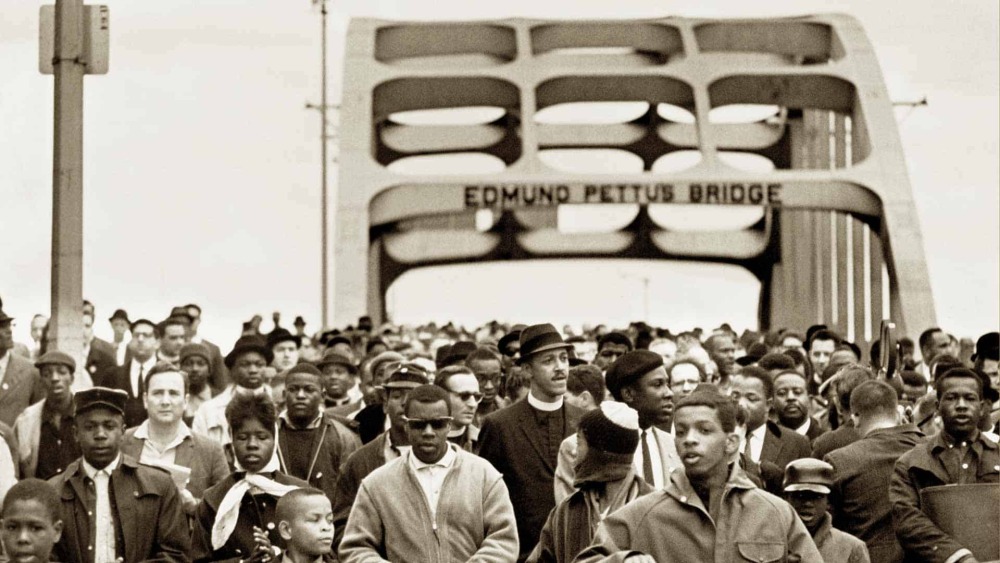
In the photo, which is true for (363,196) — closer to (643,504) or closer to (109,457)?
(109,457)

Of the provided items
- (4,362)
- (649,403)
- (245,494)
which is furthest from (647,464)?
(4,362)

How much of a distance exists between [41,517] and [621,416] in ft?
8.26

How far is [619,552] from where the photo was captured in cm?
724

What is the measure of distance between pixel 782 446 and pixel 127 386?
21.8 feet

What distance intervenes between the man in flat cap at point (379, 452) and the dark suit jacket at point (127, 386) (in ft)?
17.3

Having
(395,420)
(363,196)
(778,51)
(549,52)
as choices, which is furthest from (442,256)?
(395,420)

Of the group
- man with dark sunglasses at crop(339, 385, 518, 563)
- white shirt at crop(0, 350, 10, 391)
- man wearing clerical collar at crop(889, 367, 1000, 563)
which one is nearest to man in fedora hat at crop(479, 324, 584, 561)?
man with dark sunglasses at crop(339, 385, 518, 563)

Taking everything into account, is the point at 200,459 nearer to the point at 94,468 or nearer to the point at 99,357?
the point at 94,468

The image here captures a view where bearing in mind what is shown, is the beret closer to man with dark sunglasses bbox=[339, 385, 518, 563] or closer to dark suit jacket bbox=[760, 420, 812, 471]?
man with dark sunglasses bbox=[339, 385, 518, 563]

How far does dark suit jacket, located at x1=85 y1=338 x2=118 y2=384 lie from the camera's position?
60.9 feet

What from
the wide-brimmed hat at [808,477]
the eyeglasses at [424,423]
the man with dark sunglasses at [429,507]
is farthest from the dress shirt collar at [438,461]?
the wide-brimmed hat at [808,477]

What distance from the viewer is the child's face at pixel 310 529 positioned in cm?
967

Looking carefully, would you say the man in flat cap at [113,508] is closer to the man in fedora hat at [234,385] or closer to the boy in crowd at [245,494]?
the boy in crowd at [245,494]

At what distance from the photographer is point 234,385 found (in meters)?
15.3
